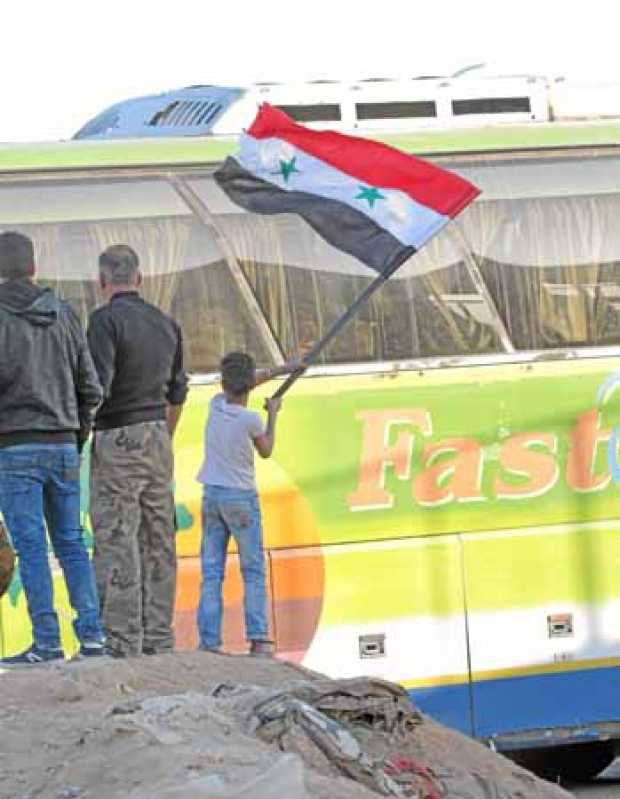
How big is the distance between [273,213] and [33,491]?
255 centimetres

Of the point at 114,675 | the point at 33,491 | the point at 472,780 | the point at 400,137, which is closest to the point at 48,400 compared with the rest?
the point at 33,491

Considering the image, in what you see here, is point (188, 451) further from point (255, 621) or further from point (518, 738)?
point (518, 738)

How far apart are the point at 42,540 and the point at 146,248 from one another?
2.81 meters

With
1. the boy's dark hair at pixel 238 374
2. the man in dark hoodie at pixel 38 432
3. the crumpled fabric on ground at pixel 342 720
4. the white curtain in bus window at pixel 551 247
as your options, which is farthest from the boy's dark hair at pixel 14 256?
the white curtain in bus window at pixel 551 247

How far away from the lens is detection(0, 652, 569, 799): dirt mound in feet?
22.7

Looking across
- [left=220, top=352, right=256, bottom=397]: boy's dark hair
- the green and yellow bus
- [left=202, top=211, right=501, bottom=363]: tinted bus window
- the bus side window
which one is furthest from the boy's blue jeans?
the bus side window

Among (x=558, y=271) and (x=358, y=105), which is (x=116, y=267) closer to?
(x=358, y=105)

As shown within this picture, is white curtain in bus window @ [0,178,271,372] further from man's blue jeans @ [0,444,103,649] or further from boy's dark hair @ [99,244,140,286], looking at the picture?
man's blue jeans @ [0,444,103,649]

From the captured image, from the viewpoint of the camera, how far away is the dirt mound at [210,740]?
22.7 feet

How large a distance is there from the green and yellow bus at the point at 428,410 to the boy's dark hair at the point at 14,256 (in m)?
2.10

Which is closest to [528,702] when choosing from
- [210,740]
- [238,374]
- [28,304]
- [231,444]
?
[231,444]

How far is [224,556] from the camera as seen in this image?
1220 centimetres

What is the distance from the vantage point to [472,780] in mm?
8266

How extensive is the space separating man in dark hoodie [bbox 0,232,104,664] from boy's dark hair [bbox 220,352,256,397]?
5.57ft
